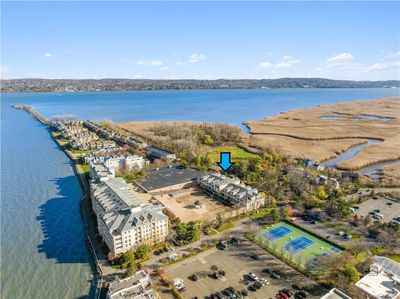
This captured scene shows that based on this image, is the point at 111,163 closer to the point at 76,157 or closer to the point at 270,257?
the point at 76,157

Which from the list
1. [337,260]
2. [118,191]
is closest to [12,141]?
[118,191]

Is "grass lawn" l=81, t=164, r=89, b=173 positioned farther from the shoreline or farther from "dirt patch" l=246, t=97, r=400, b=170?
"dirt patch" l=246, t=97, r=400, b=170

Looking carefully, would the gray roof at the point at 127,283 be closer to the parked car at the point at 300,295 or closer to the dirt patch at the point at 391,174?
the parked car at the point at 300,295

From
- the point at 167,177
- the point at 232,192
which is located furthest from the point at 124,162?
the point at 232,192

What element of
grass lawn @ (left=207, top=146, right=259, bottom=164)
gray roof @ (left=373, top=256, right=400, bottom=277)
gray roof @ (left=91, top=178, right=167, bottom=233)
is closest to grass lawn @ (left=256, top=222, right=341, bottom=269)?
gray roof @ (left=373, top=256, right=400, bottom=277)

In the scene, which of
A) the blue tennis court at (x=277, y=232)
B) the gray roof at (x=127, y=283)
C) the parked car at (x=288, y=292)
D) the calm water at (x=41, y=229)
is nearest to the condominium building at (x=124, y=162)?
the calm water at (x=41, y=229)
